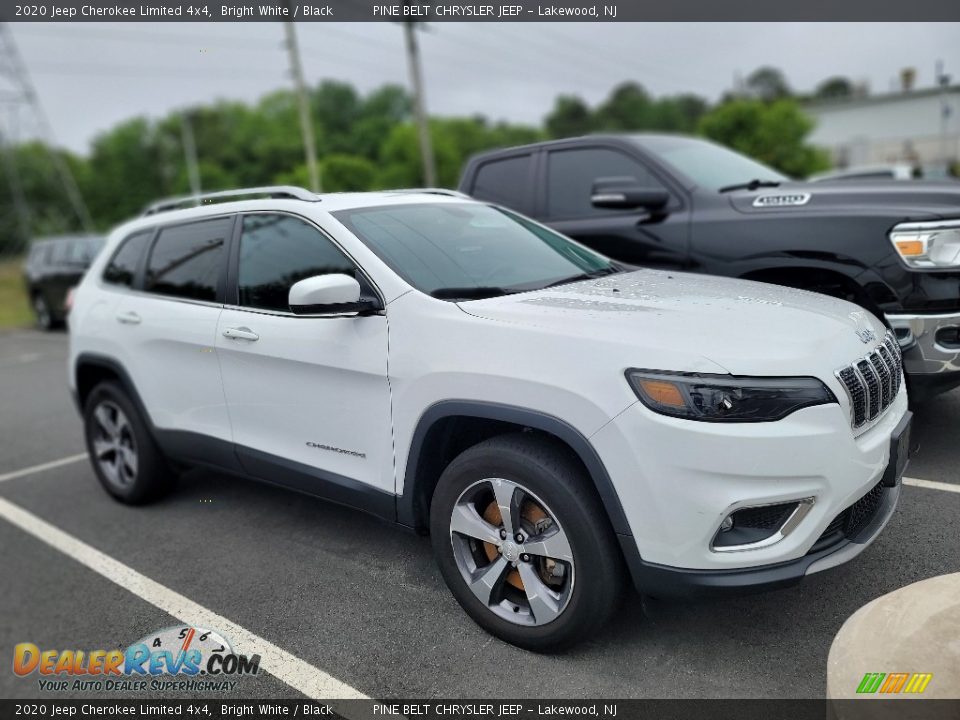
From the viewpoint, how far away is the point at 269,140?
69.6 meters

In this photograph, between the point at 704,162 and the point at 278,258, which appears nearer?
the point at 278,258

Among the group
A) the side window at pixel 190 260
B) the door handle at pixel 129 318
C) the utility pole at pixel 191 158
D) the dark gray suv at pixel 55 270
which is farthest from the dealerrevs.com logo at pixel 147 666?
the utility pole at pixel 191 158

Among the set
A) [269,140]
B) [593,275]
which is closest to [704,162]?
[593,275]

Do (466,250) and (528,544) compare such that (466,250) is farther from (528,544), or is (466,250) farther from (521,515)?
(528,544)

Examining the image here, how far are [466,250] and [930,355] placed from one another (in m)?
2.39

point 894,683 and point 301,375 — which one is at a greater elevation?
point 301,375

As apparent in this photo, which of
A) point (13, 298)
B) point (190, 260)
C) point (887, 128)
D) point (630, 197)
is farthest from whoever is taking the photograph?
point (887, 128)

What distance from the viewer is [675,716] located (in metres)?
2.46

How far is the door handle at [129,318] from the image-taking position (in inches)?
175

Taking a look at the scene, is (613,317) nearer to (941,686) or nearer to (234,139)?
(941,686)

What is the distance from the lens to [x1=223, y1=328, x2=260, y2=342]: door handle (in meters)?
3.66

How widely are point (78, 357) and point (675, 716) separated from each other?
4157mm

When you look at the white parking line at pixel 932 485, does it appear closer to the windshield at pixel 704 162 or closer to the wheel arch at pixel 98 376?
the windshield at pixel 704 162

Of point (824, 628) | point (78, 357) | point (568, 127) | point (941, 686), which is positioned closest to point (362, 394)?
point (824, 628)
